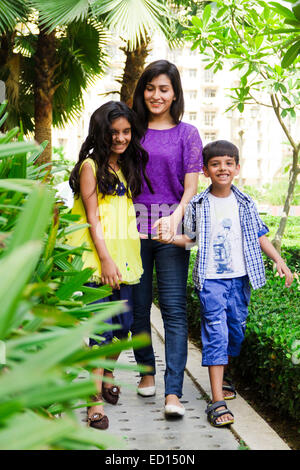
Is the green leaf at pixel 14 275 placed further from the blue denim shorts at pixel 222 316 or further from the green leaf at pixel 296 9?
the blue denim shorts at pixel 222 316

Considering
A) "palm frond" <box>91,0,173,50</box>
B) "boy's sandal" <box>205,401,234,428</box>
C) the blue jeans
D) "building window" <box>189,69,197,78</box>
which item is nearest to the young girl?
the blue jeans

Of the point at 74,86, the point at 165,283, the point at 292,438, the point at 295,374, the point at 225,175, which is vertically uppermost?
the point at 74,86

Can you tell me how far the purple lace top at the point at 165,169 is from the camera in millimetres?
3309

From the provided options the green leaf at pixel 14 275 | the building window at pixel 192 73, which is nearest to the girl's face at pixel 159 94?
the green leaf at pixel 14 275

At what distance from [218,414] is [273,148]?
59.9 metres

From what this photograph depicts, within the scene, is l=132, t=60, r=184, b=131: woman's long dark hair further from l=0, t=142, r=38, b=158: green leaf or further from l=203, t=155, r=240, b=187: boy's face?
l=0, t=142, r=38, b=158: green leaf

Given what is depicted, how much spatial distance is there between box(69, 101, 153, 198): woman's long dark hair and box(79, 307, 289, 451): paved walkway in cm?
121

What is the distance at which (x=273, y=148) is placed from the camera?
6084 cm

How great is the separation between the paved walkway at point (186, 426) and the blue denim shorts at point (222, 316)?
312mm

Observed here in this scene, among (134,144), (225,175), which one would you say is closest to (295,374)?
(225,175)

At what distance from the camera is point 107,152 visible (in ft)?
10.5

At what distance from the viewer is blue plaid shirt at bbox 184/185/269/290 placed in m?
3.29

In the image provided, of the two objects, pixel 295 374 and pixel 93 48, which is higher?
pixel 93 48
